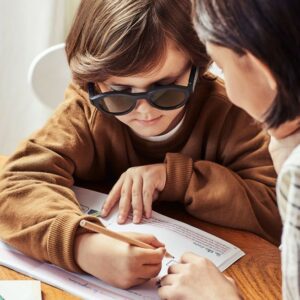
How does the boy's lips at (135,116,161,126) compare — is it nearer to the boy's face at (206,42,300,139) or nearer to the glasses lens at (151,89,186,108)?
the glasses lens at (151,89,186,108)

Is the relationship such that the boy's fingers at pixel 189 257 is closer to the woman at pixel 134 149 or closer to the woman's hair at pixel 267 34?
the woman at pixel 134 149

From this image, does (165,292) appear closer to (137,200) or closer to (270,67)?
(137,200)

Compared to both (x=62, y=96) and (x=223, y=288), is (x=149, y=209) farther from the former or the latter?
(x=62, y=96)

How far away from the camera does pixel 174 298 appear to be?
0.92m

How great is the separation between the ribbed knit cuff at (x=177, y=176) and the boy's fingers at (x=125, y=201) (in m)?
0.07

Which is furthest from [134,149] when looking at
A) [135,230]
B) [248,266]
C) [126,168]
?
[248,266]

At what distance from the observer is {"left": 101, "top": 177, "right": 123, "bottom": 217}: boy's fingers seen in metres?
1.15

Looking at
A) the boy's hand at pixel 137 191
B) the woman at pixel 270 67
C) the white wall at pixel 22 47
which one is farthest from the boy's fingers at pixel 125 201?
the white wall at pixel 22 47

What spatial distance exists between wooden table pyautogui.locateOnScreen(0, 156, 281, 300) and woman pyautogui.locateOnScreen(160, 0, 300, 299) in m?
0.27

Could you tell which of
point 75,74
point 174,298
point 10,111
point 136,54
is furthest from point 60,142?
point 10,111

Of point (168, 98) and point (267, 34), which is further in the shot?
point (168, 98)

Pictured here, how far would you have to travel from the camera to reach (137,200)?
3.79 ft

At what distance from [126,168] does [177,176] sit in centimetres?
15

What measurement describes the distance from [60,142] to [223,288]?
0.45m
